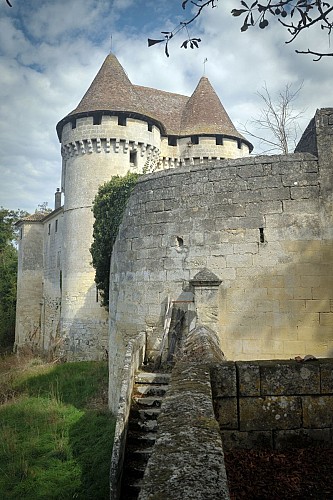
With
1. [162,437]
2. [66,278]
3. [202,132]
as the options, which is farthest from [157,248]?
[202,132]

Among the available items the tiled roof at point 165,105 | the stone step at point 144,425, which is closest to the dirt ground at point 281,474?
the stone step at point 144,425

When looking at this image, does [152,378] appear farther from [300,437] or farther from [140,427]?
[300,437]

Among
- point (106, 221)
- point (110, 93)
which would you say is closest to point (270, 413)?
point (106, 221)

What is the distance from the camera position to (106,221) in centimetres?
1568

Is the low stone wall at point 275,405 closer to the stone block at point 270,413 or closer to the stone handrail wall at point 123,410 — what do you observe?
the stone block at point 270,413

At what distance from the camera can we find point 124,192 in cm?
1566

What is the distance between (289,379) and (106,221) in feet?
42.2

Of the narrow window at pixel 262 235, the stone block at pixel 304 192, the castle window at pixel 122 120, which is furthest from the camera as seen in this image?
the castle window at pixel 122 120

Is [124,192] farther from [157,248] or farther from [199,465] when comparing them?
[199,465]

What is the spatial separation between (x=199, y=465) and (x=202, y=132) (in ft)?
76.6

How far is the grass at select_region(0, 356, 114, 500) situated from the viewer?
7602 millimetres

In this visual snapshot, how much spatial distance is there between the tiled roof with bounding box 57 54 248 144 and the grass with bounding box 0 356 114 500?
13753 mm

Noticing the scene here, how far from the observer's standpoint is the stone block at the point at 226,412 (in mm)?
3436

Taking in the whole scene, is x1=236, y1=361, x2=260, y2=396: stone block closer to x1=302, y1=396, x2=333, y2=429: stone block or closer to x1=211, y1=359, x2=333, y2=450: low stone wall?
x1=211, y1=359, x2=333, y2=450: low stone wall
